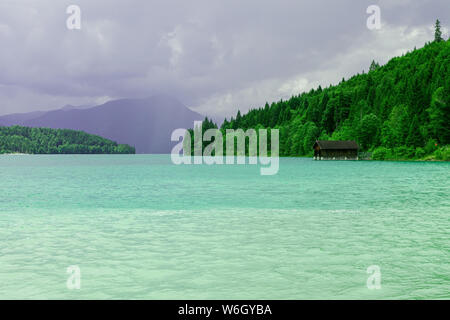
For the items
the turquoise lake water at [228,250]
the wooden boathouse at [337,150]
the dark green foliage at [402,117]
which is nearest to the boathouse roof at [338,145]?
the wooden boathouse at [337,150]

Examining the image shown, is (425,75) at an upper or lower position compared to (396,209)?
upper

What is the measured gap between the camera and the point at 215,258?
13492 millimetres

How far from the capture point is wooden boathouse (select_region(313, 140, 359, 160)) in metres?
141

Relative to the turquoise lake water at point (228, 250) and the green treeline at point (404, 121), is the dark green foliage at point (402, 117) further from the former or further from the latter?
the turquoise lake water at point (228, 250)

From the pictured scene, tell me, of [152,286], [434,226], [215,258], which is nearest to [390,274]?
[215,258]

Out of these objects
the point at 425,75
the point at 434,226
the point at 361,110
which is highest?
the point at 425,75

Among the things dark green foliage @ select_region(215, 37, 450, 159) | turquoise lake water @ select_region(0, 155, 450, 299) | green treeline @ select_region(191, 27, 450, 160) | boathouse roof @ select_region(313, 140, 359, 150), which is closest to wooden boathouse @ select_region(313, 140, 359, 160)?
boathouse roof @ select_region(313, 140, 359, 150)

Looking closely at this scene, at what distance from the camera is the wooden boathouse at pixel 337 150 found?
463ft

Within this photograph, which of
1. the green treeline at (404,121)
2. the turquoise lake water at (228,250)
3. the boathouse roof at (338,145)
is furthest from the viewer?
the boathouse roof at (338,145)

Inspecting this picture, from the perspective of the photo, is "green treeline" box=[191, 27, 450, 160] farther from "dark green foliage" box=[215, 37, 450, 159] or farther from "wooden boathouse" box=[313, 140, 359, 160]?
"wooden boathouse" box=[313, 140, 359, 160]

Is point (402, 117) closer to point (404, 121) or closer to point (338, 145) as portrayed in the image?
point (404, 121)
